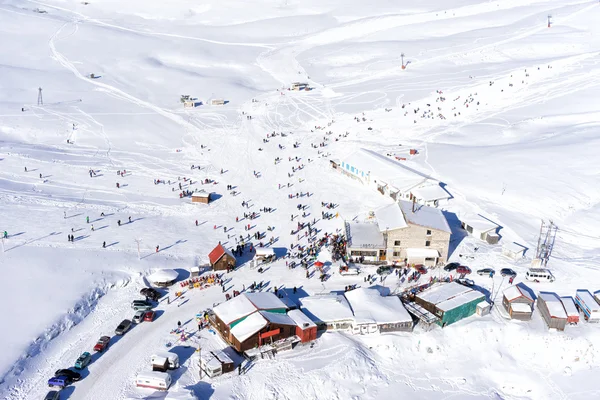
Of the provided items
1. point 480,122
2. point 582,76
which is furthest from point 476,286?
point 582,76

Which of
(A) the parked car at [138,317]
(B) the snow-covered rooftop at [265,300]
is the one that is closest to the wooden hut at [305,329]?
(B) the snow-covered rooftop at [265,300]

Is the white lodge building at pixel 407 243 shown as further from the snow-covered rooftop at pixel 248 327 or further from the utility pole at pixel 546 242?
the snow-covered rooftop at pixel 248 327

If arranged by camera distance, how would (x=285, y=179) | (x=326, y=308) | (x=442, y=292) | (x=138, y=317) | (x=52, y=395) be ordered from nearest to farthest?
(x=52, y=395)
(x=138, y=317)
(x=326, y=308)
(x=442, y=292)
(x=285, y=179)

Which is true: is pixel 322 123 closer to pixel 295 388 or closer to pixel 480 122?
pixel 480 122

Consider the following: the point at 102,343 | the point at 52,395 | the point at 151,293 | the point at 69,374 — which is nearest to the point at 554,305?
the point at 151,293

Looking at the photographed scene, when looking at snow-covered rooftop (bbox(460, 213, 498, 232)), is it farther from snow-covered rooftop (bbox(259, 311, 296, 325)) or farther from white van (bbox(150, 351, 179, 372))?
white van (bbox(150, 351, 179, 372))

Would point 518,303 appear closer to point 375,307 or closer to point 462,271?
point 462,271
